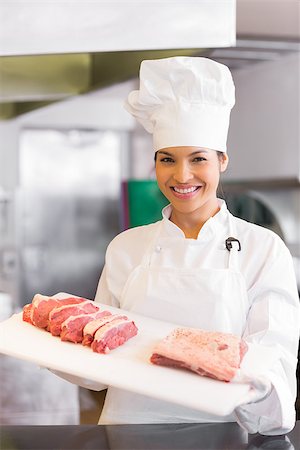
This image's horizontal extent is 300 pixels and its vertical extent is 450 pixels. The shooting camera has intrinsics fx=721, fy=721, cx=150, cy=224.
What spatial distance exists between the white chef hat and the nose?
0.14 feet

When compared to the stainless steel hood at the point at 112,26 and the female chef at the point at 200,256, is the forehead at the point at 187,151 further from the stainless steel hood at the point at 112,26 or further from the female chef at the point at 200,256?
the stainless steel hood at the point at 112,26

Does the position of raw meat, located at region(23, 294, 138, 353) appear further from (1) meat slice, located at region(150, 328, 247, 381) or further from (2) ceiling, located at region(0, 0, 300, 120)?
(2) ceiling, located at region(0, 0, 300, 120)

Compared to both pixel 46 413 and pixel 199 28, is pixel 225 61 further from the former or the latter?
pixel 199 28

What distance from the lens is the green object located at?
4.03 metres

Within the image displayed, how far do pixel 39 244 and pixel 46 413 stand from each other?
179 centimetres

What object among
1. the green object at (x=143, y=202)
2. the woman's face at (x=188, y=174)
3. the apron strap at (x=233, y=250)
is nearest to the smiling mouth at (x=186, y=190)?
the woman's face at (x=188, y=174)

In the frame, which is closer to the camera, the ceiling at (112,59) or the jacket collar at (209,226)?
the jacket collar at (209,226)

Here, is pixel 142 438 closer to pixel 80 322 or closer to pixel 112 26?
pixel 80 322

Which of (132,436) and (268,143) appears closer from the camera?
(132,436)

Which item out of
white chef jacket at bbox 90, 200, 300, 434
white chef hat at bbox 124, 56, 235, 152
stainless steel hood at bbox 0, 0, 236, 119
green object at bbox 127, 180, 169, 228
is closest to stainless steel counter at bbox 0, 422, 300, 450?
white chef jacket at bbox 90, 200, 300, 434

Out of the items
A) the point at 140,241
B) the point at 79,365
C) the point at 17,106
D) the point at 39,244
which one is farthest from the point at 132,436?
the point at 39,244

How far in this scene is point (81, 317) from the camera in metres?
1.25

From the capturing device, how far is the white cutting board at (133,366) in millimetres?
1042

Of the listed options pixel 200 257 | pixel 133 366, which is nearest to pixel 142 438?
pixel 133 366
